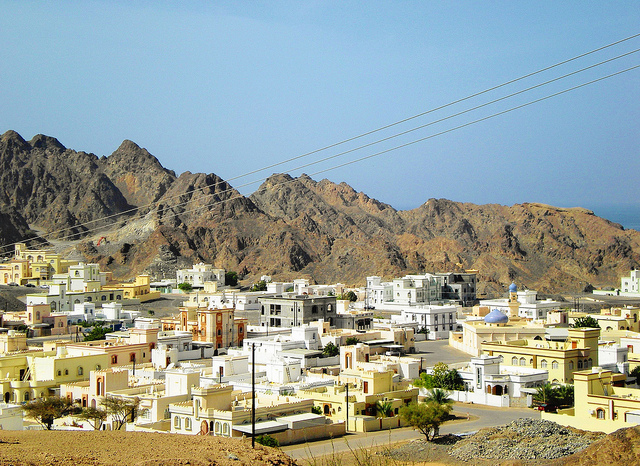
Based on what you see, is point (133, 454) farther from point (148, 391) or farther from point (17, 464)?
point (148, 391)

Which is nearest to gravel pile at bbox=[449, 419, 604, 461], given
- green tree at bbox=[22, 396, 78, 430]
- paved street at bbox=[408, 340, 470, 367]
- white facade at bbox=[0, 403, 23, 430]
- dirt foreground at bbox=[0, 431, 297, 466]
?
dirt foreground at bbox=[0, 431, 297, 466]

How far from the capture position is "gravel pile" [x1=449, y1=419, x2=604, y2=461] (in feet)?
75.2

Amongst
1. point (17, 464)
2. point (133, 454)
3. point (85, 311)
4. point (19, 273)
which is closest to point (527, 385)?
point (133, 454)

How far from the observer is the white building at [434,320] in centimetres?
5241

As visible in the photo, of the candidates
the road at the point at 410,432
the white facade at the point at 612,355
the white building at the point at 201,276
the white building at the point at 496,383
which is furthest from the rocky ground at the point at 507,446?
the white building at the point at 201,276

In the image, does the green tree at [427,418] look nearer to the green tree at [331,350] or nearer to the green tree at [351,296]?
the green tree at [331,350]

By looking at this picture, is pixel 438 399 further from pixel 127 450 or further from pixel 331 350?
pixel 127 450

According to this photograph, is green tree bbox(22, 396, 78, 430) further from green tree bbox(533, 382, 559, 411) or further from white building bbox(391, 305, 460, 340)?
white building bbox(391, 305, 460, 340)

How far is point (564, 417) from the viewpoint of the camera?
1107 inches

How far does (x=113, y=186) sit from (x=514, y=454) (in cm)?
13247

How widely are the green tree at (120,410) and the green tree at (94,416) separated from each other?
277 millimetres

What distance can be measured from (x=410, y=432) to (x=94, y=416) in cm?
1028

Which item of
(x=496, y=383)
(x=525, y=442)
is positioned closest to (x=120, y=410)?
(x=525, y=442)

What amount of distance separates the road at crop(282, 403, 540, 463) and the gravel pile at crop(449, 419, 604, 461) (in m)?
2.37
